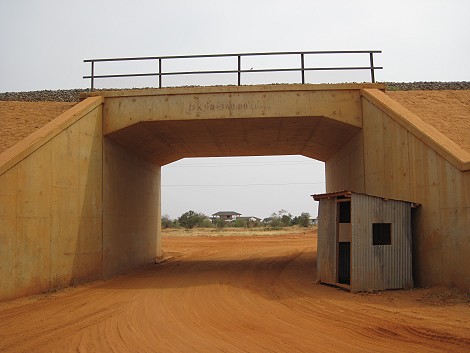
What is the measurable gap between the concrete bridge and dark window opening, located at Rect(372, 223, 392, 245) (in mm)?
715

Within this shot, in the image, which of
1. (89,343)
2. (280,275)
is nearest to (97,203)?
(280,275)

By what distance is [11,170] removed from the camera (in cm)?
1116

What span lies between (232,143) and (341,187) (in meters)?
4.70

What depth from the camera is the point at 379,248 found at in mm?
11539

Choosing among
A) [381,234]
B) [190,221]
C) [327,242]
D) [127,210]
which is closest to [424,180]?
[381,234]

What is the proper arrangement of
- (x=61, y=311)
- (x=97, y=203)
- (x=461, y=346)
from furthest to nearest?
(x=97, y=203), (x=61, y=311), (x=461, y=346)

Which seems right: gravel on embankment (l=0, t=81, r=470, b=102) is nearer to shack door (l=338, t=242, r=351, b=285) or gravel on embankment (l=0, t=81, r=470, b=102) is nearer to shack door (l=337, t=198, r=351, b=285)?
shack door (l=337, t=198, r=351, b=285)

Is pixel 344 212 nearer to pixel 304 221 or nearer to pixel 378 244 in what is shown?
pixel 378 244

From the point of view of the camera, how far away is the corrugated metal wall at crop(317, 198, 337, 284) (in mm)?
12531

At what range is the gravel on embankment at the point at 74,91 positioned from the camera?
63.6 feet

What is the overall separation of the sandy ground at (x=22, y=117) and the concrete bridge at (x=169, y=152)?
103cm

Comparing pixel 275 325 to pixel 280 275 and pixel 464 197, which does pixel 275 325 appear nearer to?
pixel 464 197

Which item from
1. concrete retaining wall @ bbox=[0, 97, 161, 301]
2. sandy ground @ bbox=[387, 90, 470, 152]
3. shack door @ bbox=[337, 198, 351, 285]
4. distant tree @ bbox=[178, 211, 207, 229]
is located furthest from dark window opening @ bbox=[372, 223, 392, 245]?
distant tree @ bbox=[178, 211, 207, 229]

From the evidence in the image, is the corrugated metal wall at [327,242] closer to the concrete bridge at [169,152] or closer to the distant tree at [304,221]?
the concrete bridge at [169,152]
